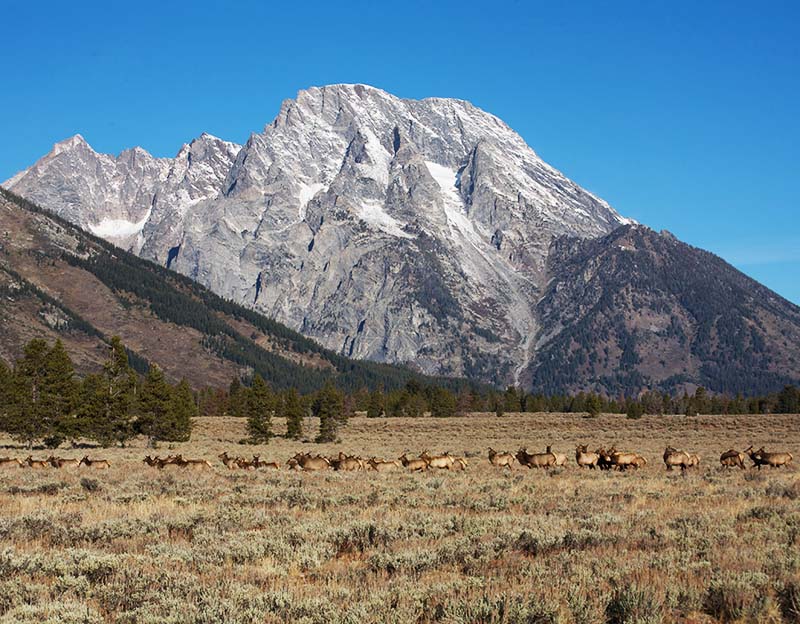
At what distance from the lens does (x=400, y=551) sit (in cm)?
1240

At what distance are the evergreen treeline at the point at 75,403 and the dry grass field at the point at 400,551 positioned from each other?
96.5 feet

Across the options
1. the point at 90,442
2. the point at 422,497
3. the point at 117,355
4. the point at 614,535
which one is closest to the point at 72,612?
the point at 614,535

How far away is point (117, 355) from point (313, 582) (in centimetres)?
4917

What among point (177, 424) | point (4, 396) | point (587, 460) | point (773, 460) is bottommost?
point (177, 424)

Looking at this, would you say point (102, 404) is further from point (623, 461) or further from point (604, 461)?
point (623, 461)

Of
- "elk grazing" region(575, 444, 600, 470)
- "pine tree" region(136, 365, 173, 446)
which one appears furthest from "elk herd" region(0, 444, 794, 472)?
"pine tree" region(136, 365, 173, 446)

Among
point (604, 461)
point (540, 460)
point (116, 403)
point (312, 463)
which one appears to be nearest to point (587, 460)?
point (604, 461)

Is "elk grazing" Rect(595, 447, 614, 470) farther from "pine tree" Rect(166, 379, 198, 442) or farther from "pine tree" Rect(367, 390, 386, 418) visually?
"pine tree" Rect(367, 390, 386, 418)

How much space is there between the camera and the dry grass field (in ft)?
29.1

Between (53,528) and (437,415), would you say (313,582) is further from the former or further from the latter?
(437,415)

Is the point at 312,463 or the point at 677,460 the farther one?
the point at 312,463

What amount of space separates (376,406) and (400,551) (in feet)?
348

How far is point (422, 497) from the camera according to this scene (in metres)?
20.3

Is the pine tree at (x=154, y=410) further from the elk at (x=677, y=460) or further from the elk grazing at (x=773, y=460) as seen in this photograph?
the elk grazing at (x=773, y=460)
